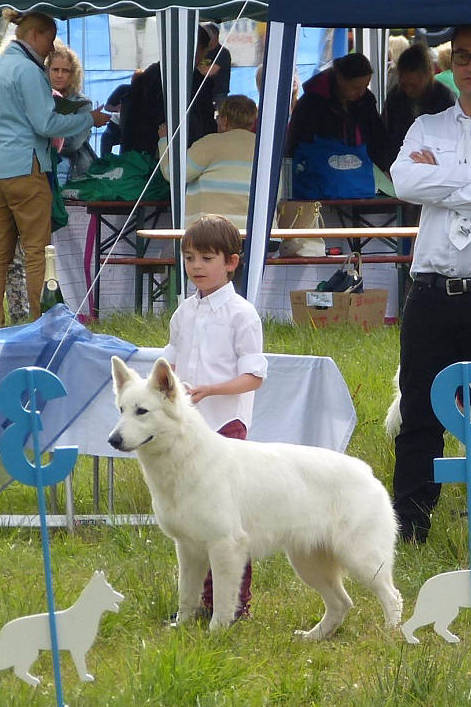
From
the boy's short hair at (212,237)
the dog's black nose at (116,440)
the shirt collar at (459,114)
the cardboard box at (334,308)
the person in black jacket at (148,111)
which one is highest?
the shirt collar at (459,114)

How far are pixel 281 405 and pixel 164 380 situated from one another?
177cm

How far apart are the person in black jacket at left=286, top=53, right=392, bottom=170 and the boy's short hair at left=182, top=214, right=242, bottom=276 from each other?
252 inches

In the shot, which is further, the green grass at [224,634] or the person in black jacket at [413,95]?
the person in black jacket at [413,95]

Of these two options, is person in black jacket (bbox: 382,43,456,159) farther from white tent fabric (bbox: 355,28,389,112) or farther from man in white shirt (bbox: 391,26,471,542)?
man in white shirt (bbox: 391,26,471,542)

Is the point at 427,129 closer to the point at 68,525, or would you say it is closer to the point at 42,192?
the point at 68,525

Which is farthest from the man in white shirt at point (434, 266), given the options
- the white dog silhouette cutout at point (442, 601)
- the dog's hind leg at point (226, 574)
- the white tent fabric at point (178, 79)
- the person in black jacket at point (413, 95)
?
the person in black jacket at point (413, 95)

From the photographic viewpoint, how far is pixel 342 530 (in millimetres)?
4301

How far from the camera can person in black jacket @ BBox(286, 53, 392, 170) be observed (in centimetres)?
1075

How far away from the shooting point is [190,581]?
4.34 metres

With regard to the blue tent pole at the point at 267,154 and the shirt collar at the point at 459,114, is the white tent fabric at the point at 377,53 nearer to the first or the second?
the blue tent pole at the point at 267,154

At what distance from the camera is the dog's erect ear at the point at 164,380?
400 centimetres

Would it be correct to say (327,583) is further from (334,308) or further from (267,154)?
(334,308)

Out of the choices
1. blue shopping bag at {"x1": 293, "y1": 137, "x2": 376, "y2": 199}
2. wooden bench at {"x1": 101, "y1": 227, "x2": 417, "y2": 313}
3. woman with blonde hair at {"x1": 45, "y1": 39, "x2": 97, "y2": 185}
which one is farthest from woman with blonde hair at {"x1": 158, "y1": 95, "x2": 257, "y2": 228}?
woman with blonde hair at {"x1": 45, "y1": 39, "x2": 97, "y2": 185}

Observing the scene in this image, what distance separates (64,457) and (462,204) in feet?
7.83
